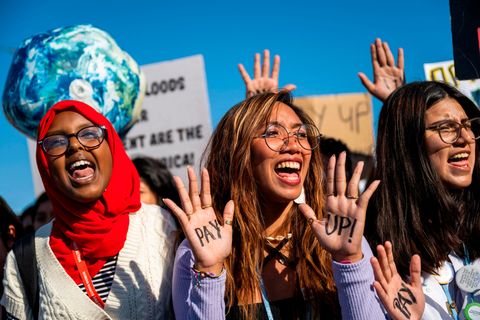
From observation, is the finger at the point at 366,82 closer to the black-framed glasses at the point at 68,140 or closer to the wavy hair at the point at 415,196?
the wavy hair at the point at 415,196

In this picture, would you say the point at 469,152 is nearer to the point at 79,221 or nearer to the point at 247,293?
the point at 247,293

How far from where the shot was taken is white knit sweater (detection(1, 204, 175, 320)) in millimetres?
3207

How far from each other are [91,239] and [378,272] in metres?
1.18

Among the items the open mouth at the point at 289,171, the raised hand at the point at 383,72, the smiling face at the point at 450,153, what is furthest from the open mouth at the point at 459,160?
the raised hand at the point at 383,72

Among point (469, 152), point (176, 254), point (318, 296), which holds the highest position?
point (469, 152)

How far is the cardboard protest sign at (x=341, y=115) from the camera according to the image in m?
7.22

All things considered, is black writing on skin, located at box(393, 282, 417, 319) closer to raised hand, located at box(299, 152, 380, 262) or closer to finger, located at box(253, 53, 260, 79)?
raised hand, located at box(299, 152, 380, 262)

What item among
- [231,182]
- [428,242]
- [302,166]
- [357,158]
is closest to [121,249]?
[231,182]

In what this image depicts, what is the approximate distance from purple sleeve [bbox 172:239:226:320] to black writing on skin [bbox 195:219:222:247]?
0.10 m

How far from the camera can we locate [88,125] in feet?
11.2

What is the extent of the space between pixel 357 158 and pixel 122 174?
3378 mm

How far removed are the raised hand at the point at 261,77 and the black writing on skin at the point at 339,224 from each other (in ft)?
5.35

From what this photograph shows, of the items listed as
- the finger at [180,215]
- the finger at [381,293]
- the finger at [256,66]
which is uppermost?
the finger at [256,66]

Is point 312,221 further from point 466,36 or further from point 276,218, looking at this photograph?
point 466,36
